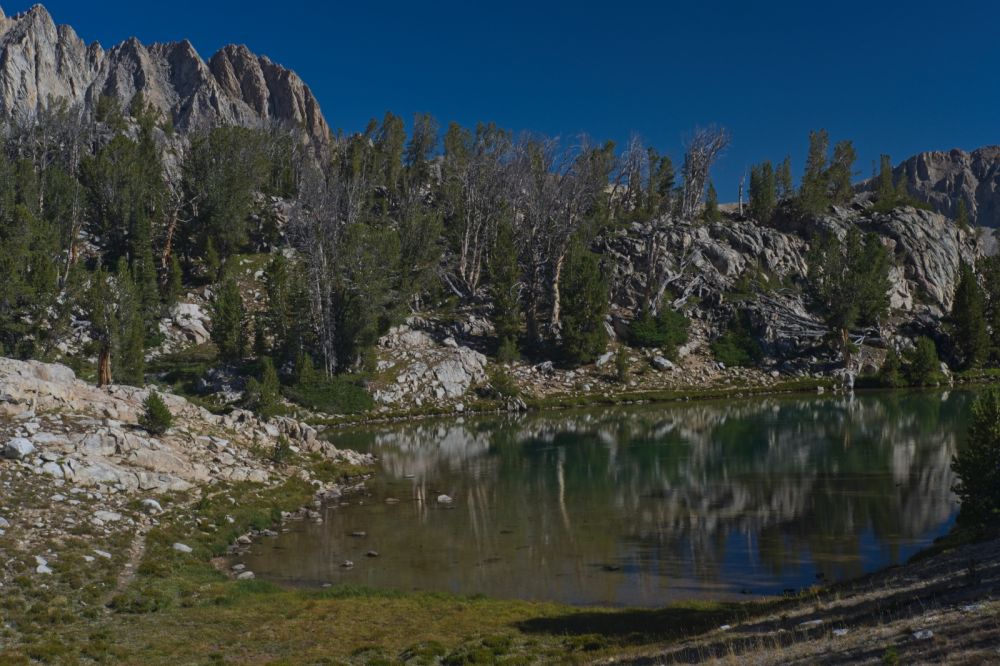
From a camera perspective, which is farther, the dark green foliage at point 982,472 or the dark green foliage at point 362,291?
the dark green foliage at point 362,291

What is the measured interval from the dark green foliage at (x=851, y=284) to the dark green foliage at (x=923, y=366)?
9356mm

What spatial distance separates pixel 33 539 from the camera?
26.6 m

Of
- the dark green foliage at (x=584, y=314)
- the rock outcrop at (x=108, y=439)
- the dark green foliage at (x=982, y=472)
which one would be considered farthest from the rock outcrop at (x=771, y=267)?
the dark green foliage at (x=982, y=472)

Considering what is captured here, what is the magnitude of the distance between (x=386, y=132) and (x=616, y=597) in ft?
444

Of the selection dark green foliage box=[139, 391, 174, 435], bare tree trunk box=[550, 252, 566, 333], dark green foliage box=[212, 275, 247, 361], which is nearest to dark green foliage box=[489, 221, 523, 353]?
bare tree trunk box=[550, 252, 566, 333]

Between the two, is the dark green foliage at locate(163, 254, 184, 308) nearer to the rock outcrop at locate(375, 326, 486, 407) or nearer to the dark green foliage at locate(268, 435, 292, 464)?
the rock outcrop at locate(375, 326, 486, 407)

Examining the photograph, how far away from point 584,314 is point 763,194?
60.9 m

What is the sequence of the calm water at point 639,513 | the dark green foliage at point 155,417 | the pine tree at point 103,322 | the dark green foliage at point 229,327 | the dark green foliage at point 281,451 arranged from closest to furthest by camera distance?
the calm water at point 639,513
the dark green foliage at point 155,417
the dark green foliage at point 281,451
the pine tree at point 103,322
the dark green foliage at point 229,327

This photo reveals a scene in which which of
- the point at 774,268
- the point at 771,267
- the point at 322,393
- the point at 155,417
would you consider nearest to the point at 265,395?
the point at 322,393

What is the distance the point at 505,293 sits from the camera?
10381cm

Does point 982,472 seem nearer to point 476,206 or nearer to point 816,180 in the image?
point 476,206

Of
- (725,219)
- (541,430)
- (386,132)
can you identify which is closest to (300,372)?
(541,430)

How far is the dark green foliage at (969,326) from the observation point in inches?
4176

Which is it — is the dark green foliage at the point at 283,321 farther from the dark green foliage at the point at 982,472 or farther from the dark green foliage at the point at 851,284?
the dark green foliage at the point at 851,284
